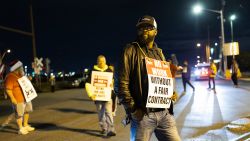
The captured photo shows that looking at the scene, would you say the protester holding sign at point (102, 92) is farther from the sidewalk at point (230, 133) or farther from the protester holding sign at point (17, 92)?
the sidewalk at point (230, 133)

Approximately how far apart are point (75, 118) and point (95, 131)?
2.72 meters

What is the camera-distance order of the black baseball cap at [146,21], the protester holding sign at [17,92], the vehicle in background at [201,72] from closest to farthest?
the black baseball cap at [146,21] < the protester holding sign at [17,92] < the vehicle in background at [201,72]

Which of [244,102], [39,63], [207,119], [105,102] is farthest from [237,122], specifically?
[39,63]

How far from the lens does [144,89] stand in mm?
3752

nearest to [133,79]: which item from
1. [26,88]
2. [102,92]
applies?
[102,92]

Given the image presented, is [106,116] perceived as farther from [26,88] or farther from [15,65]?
[15,65]

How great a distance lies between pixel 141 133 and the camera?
12.1 feet

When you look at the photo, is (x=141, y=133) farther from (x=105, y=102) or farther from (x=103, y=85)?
(x=103, y=85)

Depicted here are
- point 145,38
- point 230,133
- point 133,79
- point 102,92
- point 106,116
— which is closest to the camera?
point 133,79

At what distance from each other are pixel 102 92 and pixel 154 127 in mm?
4586

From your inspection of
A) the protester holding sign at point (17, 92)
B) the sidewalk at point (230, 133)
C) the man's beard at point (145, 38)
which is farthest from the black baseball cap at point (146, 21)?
the protester holding sign at point (17, 92)

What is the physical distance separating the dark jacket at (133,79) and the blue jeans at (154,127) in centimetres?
13

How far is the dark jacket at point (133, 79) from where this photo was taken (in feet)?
11.9

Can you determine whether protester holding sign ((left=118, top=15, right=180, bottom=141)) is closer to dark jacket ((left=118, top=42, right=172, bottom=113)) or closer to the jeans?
dark jacket ((left=118, top=42, right=172, bottom=113))
